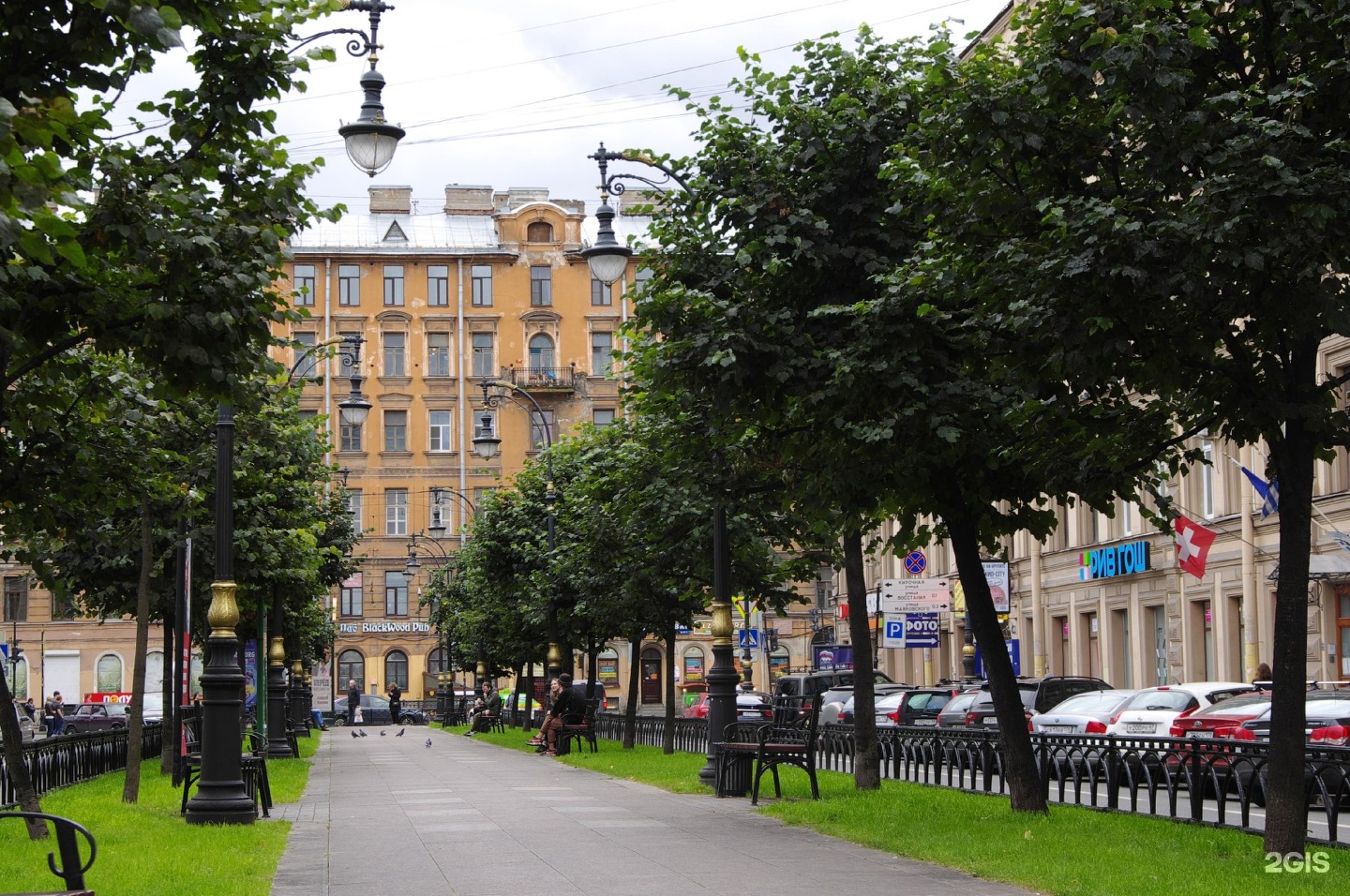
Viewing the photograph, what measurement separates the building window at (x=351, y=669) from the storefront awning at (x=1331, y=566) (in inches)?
2502

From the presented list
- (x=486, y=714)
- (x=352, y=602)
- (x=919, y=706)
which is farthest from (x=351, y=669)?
(x=919, y=706)

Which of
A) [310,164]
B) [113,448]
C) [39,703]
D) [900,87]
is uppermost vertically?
[900,87]

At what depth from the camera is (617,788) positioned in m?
23.7

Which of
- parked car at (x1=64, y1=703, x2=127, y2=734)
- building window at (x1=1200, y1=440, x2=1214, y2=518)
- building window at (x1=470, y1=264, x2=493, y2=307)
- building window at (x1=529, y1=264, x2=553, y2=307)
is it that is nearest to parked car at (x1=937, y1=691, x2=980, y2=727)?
building window at (x1=1200, y1=440, x2=1214, y2=518)

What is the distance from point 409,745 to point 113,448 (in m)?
34.7

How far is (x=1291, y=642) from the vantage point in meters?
12.2

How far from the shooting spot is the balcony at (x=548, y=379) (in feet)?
300

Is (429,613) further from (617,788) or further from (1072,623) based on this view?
(617,788)

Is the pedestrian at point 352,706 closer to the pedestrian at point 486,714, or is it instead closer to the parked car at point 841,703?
the pedestrian at point 486,714

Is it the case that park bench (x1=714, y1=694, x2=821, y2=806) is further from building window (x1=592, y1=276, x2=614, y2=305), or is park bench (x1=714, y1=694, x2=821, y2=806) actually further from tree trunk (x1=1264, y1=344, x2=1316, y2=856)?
building window (x1=592, y1=276, x2=614, y2=305)

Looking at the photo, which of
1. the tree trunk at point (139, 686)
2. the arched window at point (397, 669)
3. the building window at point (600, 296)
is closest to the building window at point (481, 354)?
the building window at point (600, 296)

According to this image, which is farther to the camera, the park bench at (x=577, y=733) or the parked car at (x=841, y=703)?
the parked car at (x=841, y=703)

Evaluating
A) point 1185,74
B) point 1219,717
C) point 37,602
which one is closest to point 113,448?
point 1185,74

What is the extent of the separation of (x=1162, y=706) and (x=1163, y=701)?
0.15 m
